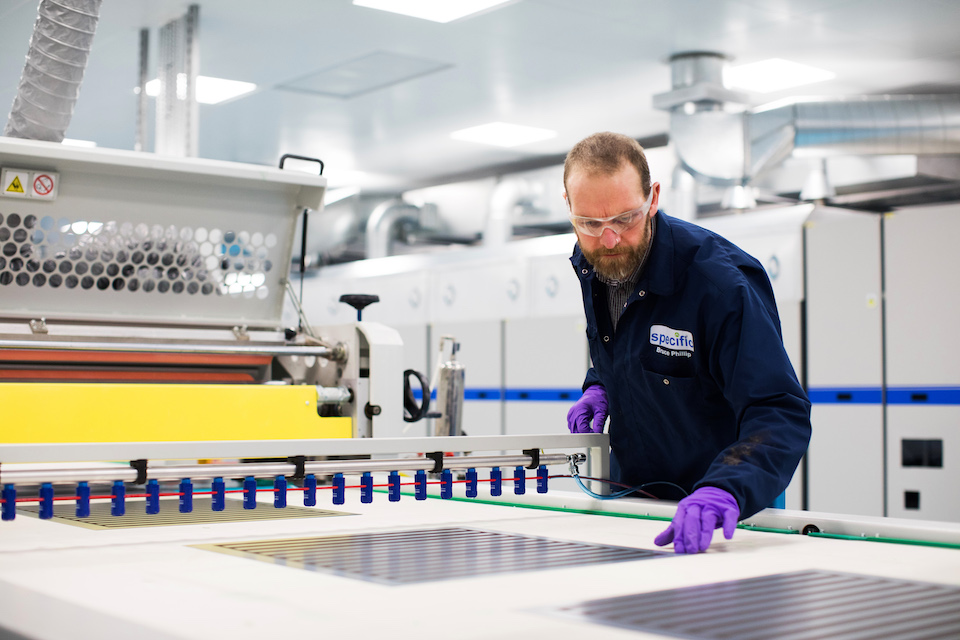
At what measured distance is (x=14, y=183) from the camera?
2.03 meters

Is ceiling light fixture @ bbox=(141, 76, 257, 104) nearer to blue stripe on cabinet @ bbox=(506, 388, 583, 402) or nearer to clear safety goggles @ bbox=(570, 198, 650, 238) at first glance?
blue stripe on cabinet @ bbox=(506, 388, 583, 402)

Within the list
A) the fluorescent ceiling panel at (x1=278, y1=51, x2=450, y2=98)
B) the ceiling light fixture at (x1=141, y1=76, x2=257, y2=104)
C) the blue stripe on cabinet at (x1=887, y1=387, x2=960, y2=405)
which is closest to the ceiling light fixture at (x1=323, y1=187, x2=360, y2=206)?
the ceiling light fixture at (x1=141, y1=76, x2=257, y2=104)

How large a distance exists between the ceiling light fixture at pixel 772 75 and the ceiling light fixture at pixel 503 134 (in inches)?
58.2

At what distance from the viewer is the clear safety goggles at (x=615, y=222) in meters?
1.68

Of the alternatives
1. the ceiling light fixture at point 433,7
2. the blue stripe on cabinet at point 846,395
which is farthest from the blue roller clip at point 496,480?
the blue stripe on cabinet at point 846,395

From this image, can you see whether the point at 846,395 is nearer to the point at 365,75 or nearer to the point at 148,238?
the point at 365,75

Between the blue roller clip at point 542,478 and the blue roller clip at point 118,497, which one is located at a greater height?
the blue roller clip at point 118,497

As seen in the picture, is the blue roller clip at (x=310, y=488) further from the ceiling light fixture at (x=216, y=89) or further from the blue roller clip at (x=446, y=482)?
the ceiling light fixture at (x=216, y=89)

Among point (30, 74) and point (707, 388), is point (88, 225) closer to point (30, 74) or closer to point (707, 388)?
point (30, 74)

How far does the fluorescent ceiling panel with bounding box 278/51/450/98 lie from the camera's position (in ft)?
17.4

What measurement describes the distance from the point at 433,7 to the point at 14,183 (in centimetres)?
283

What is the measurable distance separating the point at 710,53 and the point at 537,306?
6.17 feet

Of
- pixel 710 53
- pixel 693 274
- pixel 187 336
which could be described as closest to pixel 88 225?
pixel 187 336

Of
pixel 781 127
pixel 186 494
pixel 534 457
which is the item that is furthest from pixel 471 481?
pixel 781 127
